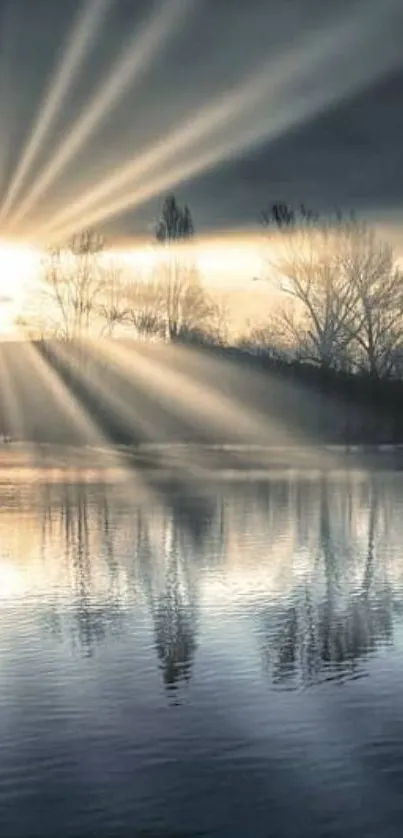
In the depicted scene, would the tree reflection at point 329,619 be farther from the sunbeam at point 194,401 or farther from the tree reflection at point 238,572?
the sunbeam at point 194,401

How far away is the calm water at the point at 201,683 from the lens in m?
6.21

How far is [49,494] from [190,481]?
5427 millimetres

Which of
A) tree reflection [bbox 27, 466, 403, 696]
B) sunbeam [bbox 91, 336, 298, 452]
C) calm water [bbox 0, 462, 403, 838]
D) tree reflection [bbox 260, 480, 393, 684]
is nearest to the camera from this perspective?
calm water [bbox 0, 462, 403, 838]

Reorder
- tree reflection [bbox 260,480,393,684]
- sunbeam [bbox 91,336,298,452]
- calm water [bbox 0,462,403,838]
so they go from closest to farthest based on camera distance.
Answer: calm water [bbox 0,462,403,838], tree reflection [bbox 260,480,393,684], sunbeam [bbox 91,336,298,452]

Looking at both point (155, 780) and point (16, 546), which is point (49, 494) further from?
point (155, 780)

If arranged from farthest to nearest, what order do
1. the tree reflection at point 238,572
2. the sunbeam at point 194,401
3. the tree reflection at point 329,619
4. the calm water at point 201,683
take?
1. the sunbeam at point 194,401
2. the tree reflection at point 238,572
3. the tree reflection at point 329,619
4. the calm water at point 201,683

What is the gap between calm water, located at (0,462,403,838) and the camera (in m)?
6.21

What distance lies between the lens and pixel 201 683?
8.88 meters

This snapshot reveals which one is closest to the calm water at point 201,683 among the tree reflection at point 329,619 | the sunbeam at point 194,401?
the tree reflection at point 329,619

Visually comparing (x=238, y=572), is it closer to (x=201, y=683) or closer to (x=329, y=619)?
(x=329, y=619)

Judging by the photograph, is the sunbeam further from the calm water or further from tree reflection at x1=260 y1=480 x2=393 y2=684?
tree reflection at x1=260 y1=480 x2=393 y2=684

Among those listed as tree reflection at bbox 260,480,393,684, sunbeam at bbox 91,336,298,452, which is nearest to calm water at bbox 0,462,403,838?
tree reflection at bbox 260,480,393,684

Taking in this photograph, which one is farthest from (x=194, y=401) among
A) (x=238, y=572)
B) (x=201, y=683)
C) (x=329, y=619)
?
(x=201, y=683)

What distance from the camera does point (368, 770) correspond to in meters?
6.85
